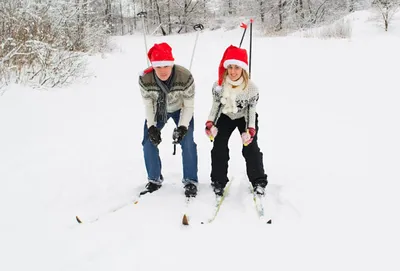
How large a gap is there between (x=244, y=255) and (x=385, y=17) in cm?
1430

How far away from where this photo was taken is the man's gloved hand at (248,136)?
3072mm

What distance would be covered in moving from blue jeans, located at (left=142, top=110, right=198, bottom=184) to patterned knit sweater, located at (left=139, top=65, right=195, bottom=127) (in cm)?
15

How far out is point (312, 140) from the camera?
4.92 m

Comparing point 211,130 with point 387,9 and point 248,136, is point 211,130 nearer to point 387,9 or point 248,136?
point 248,136

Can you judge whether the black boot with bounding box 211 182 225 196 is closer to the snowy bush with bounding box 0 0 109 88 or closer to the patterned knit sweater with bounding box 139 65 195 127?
the patterned knit sweater with bounding box 139 65 195 127

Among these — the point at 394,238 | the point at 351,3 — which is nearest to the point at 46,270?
the point at 394,238

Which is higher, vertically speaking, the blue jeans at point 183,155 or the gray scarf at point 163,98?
the gray scarf at point 163,98


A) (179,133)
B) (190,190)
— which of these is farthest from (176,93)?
(190,190)

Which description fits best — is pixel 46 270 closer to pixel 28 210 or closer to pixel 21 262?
pixel 21 262

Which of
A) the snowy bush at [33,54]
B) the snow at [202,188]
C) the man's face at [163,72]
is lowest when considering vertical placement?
the snow at [202,188]

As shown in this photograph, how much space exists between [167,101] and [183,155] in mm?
580

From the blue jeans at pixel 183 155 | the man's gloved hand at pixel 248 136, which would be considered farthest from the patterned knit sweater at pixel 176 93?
the man's gloved hand at pixel 248 136

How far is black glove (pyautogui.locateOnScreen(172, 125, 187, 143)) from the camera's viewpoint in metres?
3.14

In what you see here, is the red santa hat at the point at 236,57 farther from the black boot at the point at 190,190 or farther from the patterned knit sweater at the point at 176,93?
the black boot at the point at 190,190
